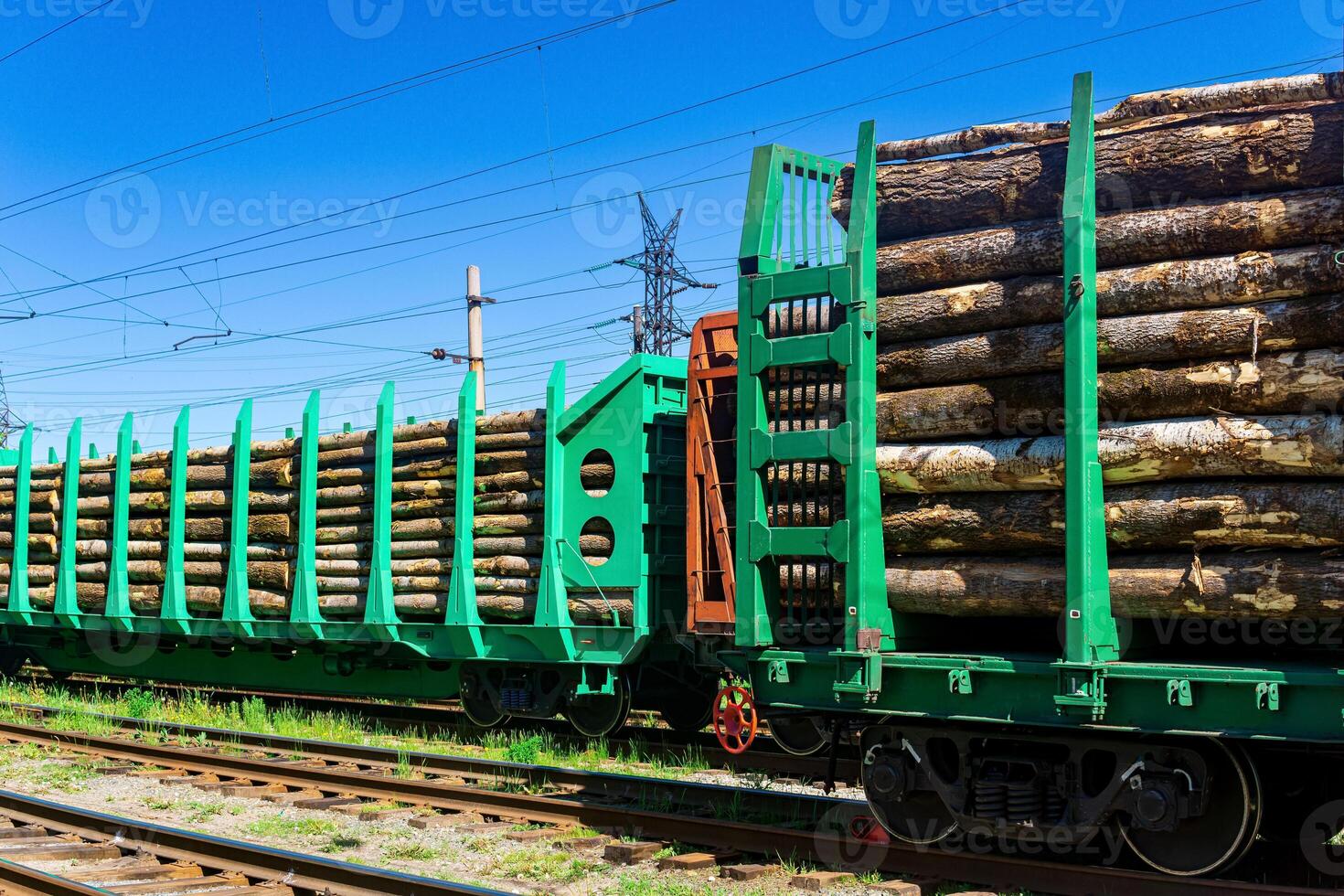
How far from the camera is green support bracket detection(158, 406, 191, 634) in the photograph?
15.6 m

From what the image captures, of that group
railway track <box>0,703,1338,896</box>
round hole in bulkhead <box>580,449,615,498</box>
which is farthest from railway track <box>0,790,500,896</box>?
round hole in bulkhead <box>580,449,615,498</box>

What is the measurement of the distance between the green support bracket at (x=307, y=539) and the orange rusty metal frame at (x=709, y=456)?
5.54 m

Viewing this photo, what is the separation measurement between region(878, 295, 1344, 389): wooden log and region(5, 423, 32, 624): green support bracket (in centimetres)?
1514

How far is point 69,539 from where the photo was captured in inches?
682

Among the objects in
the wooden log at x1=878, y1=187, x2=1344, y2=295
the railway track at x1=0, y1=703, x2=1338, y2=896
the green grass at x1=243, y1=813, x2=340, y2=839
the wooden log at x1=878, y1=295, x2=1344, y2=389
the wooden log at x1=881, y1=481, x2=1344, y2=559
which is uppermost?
the wooden log at x1=878, y1=187, x2=1344, y2=295

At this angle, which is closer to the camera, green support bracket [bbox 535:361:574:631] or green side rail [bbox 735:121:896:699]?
green side rail [bbox 735:121:896:699]

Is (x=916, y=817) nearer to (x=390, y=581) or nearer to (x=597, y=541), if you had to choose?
(x=597, y=541)

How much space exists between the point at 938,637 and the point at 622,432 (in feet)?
15.7

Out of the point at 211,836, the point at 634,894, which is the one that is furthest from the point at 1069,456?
the point at 211,836

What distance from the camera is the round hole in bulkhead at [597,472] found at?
11844mm

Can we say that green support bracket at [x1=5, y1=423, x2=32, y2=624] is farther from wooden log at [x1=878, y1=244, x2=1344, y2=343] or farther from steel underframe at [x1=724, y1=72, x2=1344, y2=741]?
wooden log at [x1=878, y1=244, x2=1344, y2=343]

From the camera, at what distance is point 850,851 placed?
7.19 meters

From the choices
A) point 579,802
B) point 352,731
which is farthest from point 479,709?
point 579,802

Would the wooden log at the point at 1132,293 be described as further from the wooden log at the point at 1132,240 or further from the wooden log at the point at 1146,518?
the wooden log at the point at 1146,518
